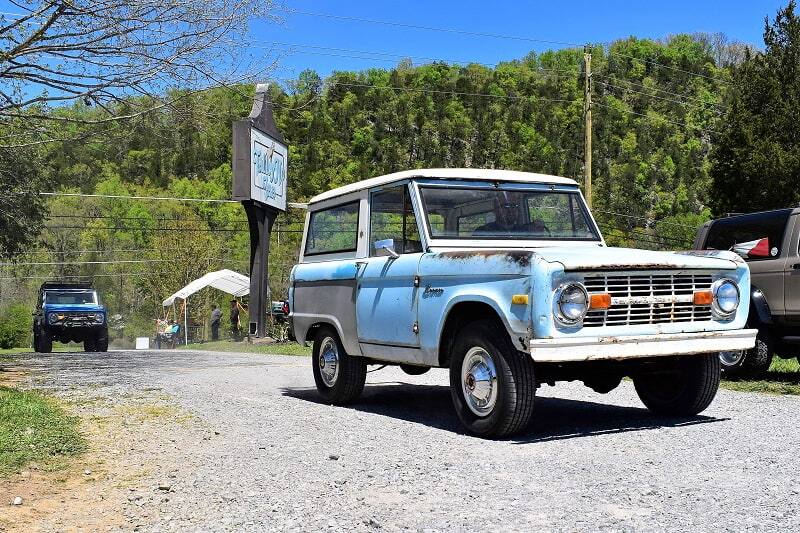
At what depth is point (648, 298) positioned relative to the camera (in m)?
6.24

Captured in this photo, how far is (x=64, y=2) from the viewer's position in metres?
10.7

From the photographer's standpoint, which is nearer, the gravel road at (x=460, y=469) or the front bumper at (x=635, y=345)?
the gravel road at (x=460, y=469)

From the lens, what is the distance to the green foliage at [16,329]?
178ft

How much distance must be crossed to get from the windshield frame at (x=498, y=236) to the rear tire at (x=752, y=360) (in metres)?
4.08

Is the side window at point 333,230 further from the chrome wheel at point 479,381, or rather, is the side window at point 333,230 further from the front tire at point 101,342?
the front tire at point 101,342

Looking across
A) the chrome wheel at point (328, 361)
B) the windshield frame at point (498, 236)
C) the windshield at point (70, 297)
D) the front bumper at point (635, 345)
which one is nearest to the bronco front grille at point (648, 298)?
the front bumper at point (635, 345)

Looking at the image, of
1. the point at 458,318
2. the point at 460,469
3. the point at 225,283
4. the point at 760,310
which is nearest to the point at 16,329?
the point at 225,283

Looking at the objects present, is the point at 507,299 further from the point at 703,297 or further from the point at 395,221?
the point at 395,221

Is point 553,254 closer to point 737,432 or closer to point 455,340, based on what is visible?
point 455,340

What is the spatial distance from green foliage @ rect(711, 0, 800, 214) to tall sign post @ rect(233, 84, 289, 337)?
16.9 meters

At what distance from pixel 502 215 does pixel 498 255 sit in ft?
4.65

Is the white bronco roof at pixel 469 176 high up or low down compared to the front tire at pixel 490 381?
up

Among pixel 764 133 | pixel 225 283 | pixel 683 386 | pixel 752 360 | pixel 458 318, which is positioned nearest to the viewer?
pixel 458 318

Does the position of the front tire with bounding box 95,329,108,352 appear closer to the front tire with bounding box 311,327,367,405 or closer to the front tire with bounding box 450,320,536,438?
the front tire with bounding box 311,327,367,405
